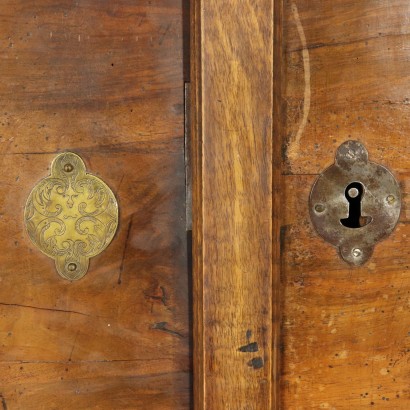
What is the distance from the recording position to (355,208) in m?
0.97

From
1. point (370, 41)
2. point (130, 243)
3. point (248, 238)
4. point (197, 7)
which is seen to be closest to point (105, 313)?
point (130, 243)

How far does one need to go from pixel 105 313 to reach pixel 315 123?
0.46m

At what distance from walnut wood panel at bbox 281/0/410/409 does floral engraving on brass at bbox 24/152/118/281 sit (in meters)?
0.29

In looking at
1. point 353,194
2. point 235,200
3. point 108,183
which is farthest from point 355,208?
point 108,183

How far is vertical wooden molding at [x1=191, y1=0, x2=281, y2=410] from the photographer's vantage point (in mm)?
859

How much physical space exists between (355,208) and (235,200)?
22 cm

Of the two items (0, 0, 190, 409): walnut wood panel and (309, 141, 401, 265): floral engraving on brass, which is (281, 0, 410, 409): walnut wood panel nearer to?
(309, 141, 401, 265): floral engraving on brass

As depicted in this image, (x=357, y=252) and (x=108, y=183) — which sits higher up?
(x=108, y=183)

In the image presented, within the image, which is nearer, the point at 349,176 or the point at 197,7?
the point at 197,7

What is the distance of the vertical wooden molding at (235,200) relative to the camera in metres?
0.86

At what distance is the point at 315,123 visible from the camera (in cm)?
96

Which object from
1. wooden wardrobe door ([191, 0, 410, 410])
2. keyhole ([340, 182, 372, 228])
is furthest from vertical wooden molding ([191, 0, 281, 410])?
keyhole ([340, 182, 372, 228])

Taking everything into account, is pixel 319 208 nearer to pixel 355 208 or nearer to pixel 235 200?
pixel 355 208

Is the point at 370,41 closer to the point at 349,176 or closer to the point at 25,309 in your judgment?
the point at 349,176
